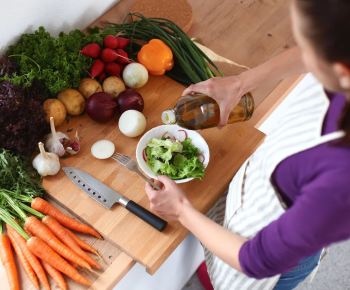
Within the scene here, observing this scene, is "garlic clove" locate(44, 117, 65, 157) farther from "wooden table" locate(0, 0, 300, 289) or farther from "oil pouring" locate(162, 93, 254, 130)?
"wooden table" locate(0, 0, 300, 289)

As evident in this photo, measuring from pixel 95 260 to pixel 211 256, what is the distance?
36cm

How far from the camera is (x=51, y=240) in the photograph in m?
0.88

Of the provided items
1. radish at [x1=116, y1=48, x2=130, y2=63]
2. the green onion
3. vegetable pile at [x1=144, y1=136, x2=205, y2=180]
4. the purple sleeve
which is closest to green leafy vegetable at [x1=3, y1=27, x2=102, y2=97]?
radish at [x1=116, y1=48, x2=130, y2=63]

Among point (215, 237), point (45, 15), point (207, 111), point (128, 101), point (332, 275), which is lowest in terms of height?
point (332, 275)

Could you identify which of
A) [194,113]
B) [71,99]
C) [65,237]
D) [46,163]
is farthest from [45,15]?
[65,237]

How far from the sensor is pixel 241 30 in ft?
4.70

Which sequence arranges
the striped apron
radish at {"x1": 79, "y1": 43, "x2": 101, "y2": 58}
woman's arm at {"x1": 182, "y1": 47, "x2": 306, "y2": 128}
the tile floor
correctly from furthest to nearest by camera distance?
the tile floor
radish at {"x1": 79, "y1": 43, "x2": 101, "y2": 58}
woman's arm at {"x1": 182, "y1": 47, "x2": 306, "y2": 128}
the striped apron

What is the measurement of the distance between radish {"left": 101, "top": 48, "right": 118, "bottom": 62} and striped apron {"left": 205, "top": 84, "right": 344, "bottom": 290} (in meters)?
0.60

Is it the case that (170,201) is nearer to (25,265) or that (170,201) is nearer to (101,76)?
(25,265)

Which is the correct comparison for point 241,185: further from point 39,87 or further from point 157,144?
point 39,87

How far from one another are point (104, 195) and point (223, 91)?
1.47 feet

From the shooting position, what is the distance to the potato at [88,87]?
3.72 feet

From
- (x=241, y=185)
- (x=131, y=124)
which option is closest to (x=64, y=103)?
(x=131, y=124)

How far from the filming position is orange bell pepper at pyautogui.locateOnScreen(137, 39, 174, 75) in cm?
119
